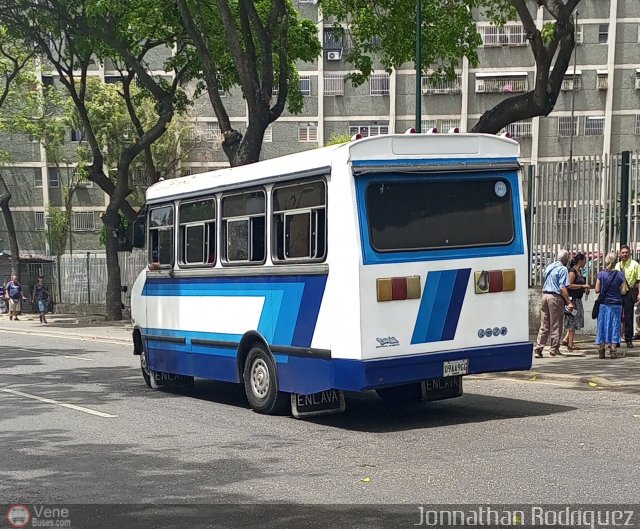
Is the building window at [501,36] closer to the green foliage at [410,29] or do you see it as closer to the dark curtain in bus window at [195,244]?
the green foliage at [410,29]

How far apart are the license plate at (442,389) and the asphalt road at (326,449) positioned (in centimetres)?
19

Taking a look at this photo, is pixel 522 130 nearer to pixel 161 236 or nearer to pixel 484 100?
pixel 484 100

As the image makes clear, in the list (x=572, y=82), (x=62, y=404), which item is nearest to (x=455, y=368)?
(x=62, y=404)

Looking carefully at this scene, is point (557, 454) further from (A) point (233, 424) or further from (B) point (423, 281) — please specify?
(A) point (233, 424)

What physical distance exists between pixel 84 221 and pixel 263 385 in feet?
175

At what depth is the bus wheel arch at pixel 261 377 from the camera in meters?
11.9

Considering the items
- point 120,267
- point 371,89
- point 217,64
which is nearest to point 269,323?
point 217,64

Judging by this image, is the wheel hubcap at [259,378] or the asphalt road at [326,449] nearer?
the asphalt road at [326,449]

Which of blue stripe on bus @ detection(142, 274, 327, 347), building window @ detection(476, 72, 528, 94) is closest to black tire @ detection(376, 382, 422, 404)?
blue stripe on bus @ detection(142, 274, 327, 347)

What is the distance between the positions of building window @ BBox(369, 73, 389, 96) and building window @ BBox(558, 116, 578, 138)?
954cm

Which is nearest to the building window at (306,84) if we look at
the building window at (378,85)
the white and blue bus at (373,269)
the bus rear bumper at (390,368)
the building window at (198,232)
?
the building window at (378,85)

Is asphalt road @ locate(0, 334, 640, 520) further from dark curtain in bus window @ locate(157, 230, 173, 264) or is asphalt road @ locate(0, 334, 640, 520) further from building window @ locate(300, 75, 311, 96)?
building window @ locate(300, 75, 311, 96)

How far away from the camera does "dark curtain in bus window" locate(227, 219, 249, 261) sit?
12.4 m

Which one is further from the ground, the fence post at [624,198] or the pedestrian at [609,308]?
the fence post at [624,198]
